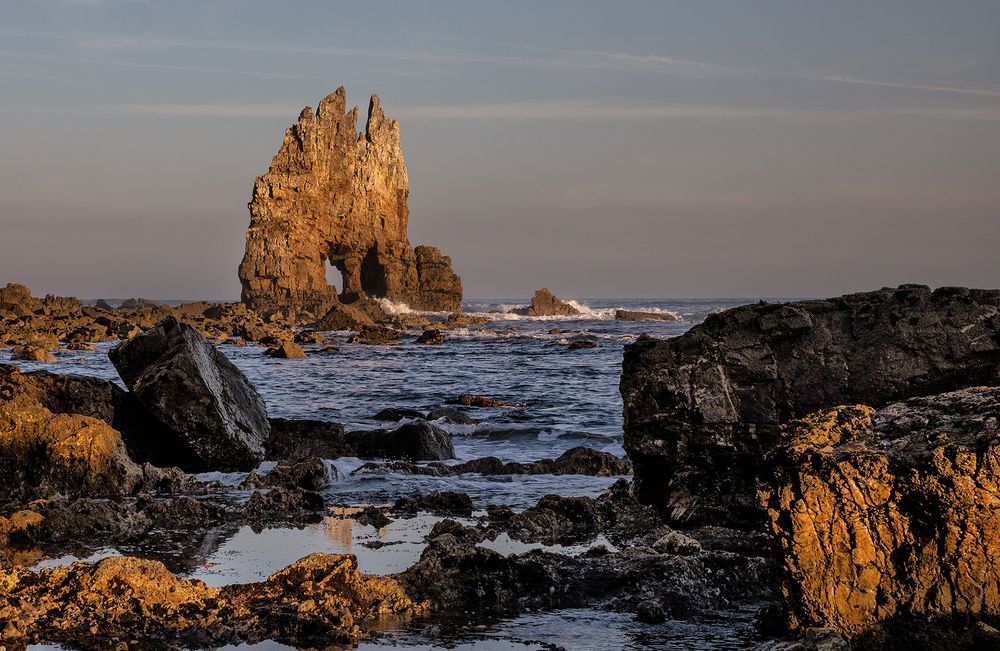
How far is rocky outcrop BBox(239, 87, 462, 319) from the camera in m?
92.6

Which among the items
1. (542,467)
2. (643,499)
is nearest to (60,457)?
(542,467)

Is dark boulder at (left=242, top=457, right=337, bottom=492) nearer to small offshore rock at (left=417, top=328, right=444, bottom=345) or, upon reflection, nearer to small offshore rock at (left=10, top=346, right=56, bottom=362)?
small offshore rock at (left=10, top=346, right=56, bottom=362)

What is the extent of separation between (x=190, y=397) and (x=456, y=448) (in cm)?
445

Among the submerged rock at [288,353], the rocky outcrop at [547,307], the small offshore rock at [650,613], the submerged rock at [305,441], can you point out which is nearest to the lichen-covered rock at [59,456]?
the submerged rock at [305,441]

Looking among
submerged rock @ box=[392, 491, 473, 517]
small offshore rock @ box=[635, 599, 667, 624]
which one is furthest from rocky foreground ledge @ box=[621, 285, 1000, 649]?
submerged rock @ box=[392, 491, 473, 517]

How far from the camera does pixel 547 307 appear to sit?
107 m

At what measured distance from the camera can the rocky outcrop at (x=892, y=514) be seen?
172 inches

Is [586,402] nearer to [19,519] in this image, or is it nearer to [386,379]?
[386,379]

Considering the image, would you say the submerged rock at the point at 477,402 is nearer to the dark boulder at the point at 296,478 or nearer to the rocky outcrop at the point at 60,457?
the dark boulder at the point at 296,478

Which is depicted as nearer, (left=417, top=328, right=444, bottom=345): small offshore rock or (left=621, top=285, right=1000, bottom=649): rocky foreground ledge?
(left=621, top=285, right=1000, bottom=649): rocky foreground ledge

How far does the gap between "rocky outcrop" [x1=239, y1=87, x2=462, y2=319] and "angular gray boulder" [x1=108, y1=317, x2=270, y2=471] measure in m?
74.2

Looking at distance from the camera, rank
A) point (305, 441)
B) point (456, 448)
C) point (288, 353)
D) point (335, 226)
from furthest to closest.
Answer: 1. point (335, 226)
2. point (288, 353)
3. point (456, 448)
4. point (305, 441)

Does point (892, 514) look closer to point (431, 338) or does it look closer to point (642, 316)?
point (431, 338)

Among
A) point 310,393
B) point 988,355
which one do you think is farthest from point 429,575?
point 310,393
